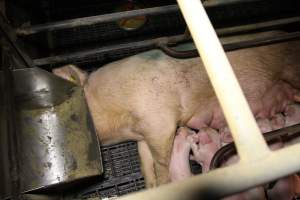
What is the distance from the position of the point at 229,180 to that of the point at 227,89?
20 cm

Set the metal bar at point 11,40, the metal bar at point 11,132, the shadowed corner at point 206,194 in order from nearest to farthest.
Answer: the shadowed corner at point 206,194
the metal bar at point 11,132
the metal bar at point 11,40

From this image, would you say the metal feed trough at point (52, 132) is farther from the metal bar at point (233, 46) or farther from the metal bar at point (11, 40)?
the metal bar at point (233, 46)

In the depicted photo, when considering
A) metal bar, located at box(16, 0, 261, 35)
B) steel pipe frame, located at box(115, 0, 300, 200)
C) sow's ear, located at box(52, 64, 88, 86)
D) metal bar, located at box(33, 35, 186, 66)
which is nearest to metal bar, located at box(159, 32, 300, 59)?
metal bar, located at box(33, 35, 186, 66)

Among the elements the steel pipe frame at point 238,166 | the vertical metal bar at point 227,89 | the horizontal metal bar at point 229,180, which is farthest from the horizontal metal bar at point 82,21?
the horizontal metal bar at point 229,180

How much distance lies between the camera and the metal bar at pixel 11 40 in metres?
1.56

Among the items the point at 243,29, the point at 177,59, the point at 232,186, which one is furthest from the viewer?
the point at 177,59

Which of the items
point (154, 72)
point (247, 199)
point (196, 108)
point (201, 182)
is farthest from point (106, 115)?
point (201, 182)

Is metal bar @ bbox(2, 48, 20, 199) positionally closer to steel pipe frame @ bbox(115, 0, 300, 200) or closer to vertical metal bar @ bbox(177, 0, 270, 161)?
steel pipe frame @ bbox(115, 0, 300, 200)

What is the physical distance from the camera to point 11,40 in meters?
1.64

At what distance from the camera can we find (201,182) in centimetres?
64

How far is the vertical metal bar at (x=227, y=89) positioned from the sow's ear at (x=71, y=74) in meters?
1.45

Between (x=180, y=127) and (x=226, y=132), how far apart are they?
32 cm

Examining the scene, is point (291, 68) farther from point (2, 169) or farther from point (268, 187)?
point (2, 169)

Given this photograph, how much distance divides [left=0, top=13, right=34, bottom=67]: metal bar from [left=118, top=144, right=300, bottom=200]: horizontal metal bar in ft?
4.26
